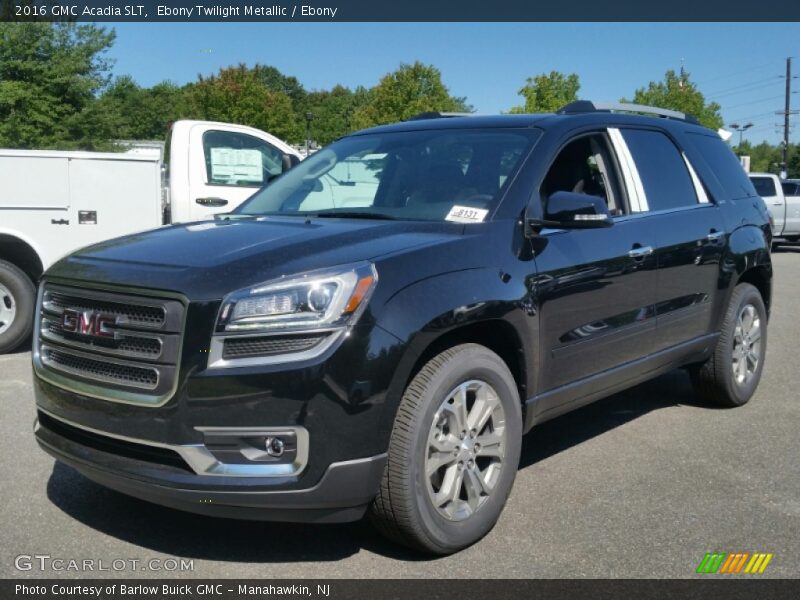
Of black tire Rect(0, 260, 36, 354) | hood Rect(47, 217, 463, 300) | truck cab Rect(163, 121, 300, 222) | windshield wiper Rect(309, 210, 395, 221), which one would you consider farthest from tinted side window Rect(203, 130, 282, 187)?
hood Rect(47, 217, 463, 300)

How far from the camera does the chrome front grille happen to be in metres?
3.27

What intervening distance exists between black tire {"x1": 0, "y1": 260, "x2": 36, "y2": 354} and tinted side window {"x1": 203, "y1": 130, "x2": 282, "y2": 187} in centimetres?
237

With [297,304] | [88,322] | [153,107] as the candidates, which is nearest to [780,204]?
[297,304]

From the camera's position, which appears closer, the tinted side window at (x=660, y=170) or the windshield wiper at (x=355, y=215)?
the windshield wiper at (x=355, y=215)

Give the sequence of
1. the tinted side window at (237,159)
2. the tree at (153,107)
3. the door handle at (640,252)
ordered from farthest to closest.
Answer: the tree at (153,107)
the tinted side window at (237,159)
the door handle at (640,252)

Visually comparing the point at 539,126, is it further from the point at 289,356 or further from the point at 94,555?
the point at 94,555

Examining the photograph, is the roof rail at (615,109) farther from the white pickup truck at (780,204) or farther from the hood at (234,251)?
the white pickup truck at (780,204)

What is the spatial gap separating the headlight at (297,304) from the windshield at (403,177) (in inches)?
39.4

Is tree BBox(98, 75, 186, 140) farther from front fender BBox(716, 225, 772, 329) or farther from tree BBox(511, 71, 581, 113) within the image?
front fender BBox(716, 225, 772, 329)

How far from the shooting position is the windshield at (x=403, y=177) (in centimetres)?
430

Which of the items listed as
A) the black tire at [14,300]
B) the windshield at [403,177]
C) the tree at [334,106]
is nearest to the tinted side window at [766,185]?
the black tire at [14,300]

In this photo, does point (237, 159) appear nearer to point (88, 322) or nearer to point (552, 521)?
point (88, 322)

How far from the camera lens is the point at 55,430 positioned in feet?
12.3
